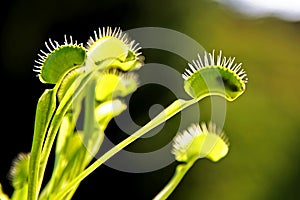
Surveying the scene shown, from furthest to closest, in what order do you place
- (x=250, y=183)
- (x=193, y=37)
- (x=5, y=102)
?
(x=193, y=37) < (x=250, y=183) < (x=5, y=102)

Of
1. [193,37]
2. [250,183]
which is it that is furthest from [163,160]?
[193,37]

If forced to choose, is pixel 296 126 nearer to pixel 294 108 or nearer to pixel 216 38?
pixel 294 108

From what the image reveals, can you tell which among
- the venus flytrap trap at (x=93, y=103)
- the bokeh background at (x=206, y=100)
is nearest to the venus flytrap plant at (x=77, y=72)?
the venus flytrap trap at (x=93, y=103)

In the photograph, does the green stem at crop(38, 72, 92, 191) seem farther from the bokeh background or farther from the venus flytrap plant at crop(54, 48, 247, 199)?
the bokeh background

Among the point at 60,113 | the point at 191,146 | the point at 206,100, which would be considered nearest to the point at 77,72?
the point at 60,113

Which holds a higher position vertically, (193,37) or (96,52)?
(193,37)

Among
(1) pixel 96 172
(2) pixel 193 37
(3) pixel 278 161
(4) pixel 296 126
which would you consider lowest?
(1) pixel 96 172
